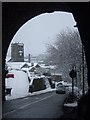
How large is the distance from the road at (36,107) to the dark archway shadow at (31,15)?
29cm

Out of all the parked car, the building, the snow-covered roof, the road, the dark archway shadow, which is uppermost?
the dark archway shadow

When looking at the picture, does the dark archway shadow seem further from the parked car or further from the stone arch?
the parked car

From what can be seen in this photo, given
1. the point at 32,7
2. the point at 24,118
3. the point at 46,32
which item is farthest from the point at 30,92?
the point at 32,7

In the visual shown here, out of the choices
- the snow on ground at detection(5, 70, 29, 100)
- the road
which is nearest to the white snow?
the snow on ground at detection(5, 70, 29, 100)

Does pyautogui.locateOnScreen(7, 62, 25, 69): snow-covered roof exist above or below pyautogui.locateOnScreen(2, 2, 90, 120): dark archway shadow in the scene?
below

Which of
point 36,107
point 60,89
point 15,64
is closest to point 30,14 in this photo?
point 15,64

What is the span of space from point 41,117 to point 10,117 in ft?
2.17

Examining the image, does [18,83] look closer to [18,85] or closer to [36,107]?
[18,85]

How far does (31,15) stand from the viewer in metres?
7.07

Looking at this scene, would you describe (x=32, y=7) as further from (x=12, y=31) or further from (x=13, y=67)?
(x=13, y=67)

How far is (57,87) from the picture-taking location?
715 cm

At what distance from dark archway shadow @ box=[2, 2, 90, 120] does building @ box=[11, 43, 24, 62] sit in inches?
6.0

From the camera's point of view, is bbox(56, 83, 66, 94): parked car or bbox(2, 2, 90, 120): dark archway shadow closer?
bbox(2, 2, 90, 120): dark archway shadow

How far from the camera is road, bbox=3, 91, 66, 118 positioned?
694 centimetres
